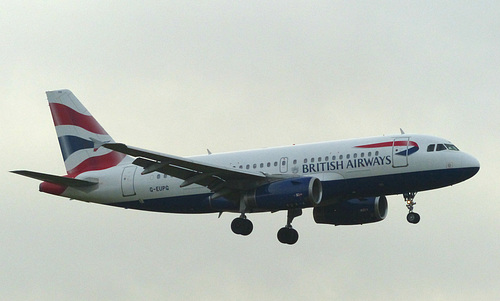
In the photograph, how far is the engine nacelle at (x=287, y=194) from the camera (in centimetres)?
4875

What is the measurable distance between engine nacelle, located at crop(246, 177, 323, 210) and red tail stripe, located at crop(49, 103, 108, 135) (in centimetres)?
1202

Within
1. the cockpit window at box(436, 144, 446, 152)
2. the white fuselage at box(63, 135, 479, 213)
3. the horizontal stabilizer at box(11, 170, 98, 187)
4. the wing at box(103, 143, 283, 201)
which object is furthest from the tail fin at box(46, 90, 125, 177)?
the cockpit window at box(436, 144, 446, 152)

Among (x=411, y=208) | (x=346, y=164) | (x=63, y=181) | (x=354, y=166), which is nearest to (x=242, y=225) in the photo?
(x=346, y=164)

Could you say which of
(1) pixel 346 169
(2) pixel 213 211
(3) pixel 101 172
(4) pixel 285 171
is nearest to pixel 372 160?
(1) pixel 346 169

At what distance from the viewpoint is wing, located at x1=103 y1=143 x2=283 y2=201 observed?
47.4m

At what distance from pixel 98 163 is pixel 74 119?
138 inches

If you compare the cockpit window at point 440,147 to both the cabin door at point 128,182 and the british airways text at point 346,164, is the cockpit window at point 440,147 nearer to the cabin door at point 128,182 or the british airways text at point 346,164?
the british airways text at point 346,164

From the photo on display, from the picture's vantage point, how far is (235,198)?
2013 inches

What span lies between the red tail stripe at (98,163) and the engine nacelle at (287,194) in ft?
30.2

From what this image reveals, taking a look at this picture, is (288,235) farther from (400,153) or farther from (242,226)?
(400,153)

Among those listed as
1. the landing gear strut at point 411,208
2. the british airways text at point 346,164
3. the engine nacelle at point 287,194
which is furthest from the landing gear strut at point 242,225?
the landing gear strut at point 411,208

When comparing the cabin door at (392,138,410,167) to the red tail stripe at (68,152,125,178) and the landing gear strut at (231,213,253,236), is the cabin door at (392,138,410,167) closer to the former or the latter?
the landing gear strut at (231,213,253,236)

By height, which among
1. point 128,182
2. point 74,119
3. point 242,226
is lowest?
point 242,226

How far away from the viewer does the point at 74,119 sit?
58531 mm
